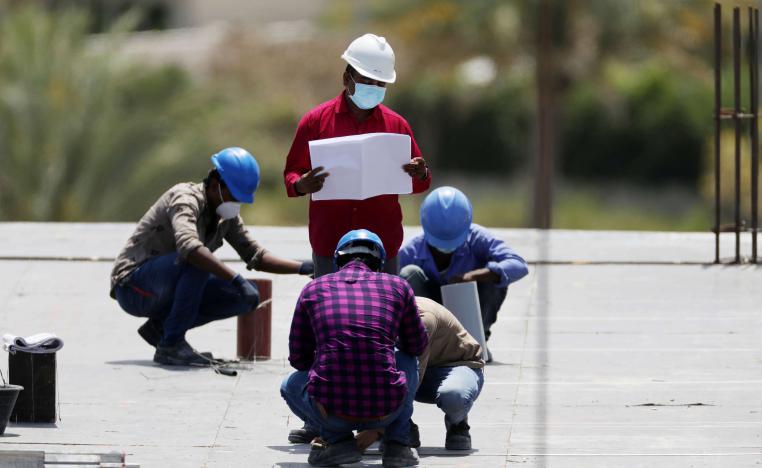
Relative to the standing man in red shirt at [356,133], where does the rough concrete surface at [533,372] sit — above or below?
below

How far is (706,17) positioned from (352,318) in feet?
92.5

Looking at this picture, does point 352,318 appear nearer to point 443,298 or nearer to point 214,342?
point 443,298

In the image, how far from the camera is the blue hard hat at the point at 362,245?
7688 mm

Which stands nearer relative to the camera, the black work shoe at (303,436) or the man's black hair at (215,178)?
the black work shoe at (303,436)

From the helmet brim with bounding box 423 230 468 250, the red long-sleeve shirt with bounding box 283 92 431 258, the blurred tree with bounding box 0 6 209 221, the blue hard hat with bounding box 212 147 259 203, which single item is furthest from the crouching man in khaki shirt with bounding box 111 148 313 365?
the blurred tree with bounding box 0 6 209 221

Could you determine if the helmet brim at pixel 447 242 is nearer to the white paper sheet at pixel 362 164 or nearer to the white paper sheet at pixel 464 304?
the white paper sheet at pixel 464 304

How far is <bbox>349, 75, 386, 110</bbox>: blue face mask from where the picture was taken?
27.1 feet

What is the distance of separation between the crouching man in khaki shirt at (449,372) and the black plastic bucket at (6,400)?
1.81 meters

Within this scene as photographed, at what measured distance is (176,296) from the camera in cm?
988

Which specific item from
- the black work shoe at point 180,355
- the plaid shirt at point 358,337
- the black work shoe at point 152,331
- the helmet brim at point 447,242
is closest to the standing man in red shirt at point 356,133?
the plaid shirt at point 358,337

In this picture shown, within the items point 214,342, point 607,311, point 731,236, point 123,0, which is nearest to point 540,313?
point 607,311

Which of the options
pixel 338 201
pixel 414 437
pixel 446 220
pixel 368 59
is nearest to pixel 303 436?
pixel 414 437

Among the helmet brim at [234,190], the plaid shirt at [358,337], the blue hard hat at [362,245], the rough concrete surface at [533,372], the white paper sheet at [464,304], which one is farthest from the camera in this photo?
the helmet brim at [234,190]

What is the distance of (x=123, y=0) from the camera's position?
5322cm
